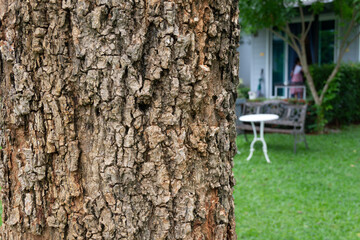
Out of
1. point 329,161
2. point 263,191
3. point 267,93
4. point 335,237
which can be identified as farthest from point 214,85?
point 267,93

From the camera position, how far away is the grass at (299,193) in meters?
4.44

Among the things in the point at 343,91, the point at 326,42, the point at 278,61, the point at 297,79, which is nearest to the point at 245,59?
the point at 278,61

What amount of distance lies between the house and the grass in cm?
649

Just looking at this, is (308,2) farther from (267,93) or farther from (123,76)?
(123,76)

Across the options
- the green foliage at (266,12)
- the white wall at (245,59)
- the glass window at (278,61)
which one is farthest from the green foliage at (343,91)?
the white wall at (245,59)

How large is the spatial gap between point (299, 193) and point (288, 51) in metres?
11.0

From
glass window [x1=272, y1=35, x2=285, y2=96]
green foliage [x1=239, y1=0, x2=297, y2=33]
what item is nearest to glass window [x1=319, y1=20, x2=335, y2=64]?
glass window [x1=272, y1=35, x2=285, y2=96]

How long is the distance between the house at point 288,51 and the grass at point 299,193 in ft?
21.3

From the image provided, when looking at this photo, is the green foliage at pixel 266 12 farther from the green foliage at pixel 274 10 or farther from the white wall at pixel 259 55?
the white wall at pixel 259 55

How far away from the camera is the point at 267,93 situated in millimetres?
16469

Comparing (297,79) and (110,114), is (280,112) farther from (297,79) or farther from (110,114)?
(110,114)

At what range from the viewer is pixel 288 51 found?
15.6m

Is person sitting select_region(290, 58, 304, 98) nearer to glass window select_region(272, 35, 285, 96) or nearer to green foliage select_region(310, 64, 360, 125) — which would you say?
green foliage select_region(310, 64, 360, 125)

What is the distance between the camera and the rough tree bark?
1191 millimetres
